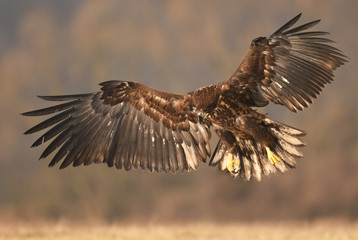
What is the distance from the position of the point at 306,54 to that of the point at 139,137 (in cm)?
252

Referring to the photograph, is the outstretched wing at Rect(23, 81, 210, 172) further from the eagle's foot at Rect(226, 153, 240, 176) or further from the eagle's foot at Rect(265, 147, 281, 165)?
the eagle's foot at Rect(265, 147, 281, 165)

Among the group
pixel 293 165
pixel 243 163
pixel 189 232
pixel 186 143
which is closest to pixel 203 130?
pixel 186 143

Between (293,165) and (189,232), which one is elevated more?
(293,165)

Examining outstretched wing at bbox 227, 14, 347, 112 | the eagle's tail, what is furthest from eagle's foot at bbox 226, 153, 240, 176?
outstretched wing at bbox 227, 14, 347, 112

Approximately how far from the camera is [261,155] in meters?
7.09

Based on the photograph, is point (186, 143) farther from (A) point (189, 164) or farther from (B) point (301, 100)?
(B) point (301, 100)

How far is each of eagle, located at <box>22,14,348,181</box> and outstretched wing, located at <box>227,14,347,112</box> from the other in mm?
12

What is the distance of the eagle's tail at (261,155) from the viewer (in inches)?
263

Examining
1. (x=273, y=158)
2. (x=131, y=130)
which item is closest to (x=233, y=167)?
(x=273, y=158)

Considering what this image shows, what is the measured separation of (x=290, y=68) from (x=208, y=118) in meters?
1.18

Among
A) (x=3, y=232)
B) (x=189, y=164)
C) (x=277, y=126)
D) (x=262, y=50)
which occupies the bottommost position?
(x=3, y=232)

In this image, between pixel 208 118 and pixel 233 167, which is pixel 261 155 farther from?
pixel 208 118

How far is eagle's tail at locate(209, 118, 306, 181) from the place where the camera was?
6.68 m

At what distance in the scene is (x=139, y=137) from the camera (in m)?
7.49
